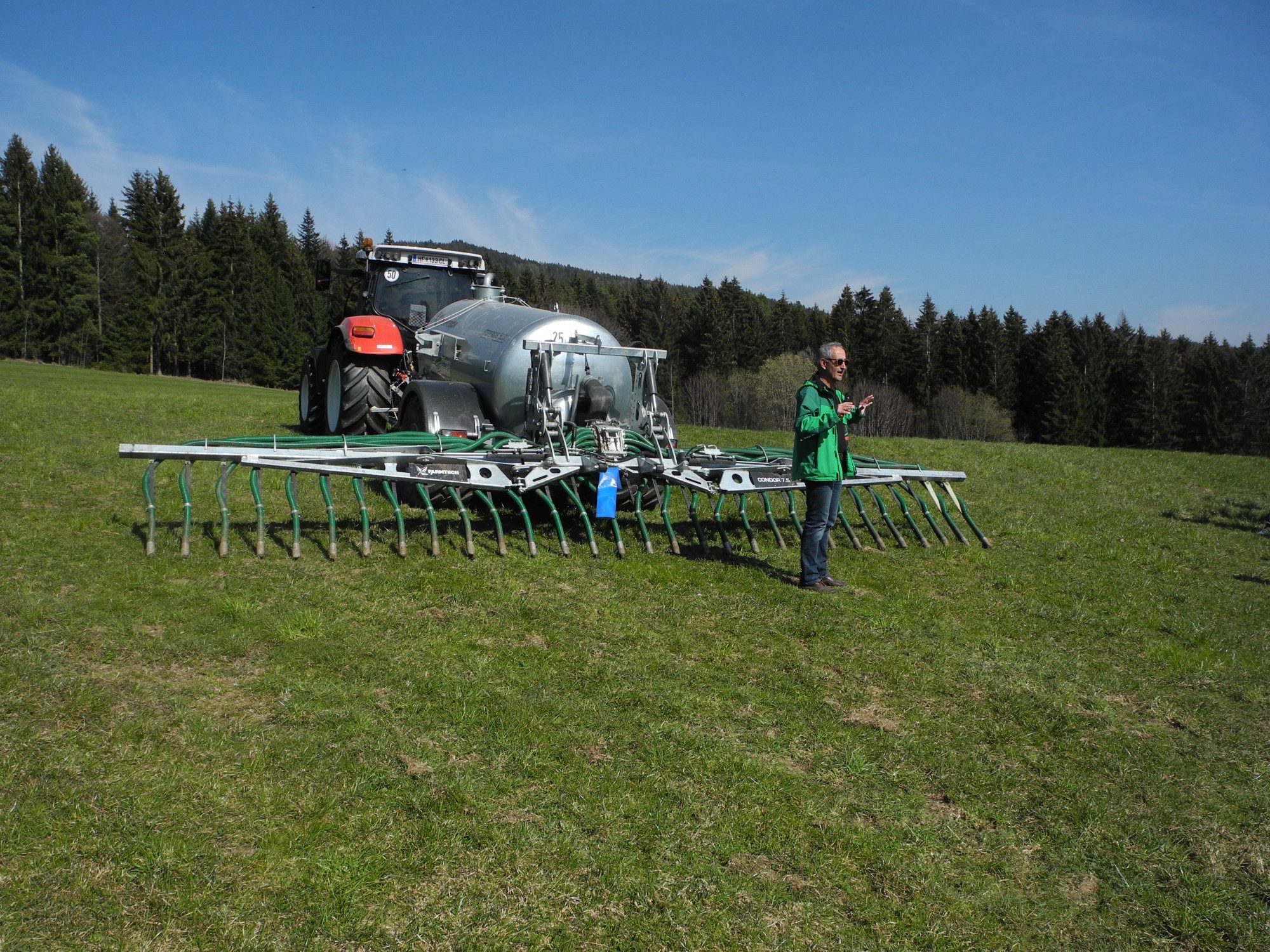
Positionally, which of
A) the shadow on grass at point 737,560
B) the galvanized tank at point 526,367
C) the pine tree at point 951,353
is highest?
the pine tree at point 951,353

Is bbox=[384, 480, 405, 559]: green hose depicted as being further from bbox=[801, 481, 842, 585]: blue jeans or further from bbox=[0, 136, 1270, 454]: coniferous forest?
bbox=[0, 136, 1270, 454]: coniferous forest

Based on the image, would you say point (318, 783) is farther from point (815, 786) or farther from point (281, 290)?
point (281, 290)

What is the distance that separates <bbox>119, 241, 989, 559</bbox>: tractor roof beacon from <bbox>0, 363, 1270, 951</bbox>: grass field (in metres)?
0.51

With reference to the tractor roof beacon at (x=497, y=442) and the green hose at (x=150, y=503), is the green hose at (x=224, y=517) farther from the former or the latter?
the green hose at (x=150, y=503)

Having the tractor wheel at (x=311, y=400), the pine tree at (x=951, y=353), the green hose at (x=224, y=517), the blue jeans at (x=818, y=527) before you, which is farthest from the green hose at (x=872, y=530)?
the pine tree at (x=951, y=353)

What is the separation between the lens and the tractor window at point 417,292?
11594mm

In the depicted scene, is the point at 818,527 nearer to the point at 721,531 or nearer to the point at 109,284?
the point at 721,531

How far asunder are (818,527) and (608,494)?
1656 millimetres

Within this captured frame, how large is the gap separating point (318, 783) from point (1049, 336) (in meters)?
61.4

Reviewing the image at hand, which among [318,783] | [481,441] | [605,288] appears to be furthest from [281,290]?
[318,783]

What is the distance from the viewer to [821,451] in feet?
21.5

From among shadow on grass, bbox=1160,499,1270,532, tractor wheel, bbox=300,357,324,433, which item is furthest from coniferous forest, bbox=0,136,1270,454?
shadow on grass, bbox=1160,499,1270,532

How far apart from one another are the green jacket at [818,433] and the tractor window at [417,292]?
6.40m

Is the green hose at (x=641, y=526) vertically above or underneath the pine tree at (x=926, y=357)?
underneath
